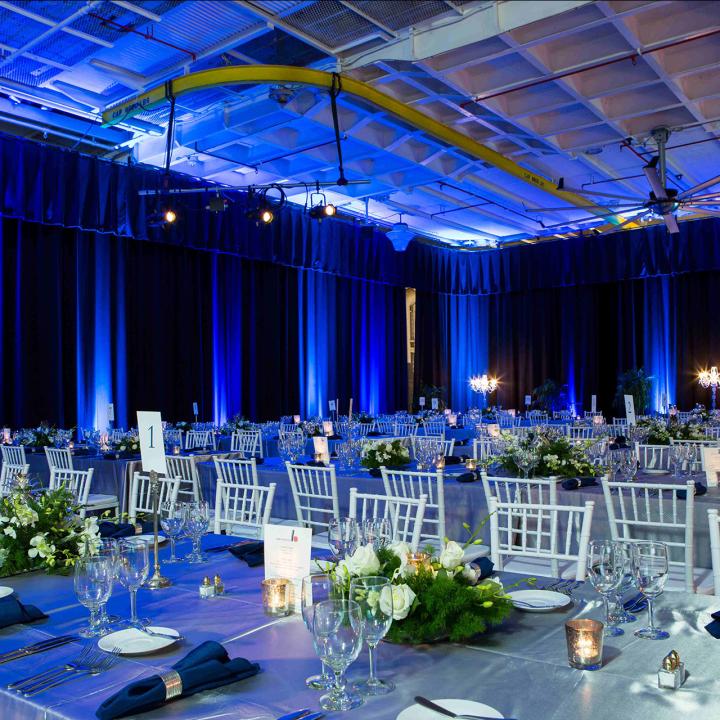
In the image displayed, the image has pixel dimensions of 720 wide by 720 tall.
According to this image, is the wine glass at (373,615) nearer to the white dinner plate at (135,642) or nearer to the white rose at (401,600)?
the white rose at (401,600)

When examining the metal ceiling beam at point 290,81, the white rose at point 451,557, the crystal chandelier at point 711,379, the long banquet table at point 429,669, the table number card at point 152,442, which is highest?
the metal ceiling beam at point 290,81

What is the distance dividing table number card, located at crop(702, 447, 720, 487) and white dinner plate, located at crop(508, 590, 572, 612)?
9.27ft

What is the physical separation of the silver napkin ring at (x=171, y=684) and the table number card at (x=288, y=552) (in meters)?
0.63

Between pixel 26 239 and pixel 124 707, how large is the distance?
1045 centimetres

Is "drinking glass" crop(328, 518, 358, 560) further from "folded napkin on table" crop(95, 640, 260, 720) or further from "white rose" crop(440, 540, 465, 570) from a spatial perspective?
"folded napkin on table" crop(95, 640, 260, 720)

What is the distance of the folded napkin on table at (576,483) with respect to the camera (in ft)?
15.4

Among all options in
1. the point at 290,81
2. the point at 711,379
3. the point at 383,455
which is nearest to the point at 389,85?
the point at 290,81

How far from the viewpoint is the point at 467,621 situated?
187 centimetres

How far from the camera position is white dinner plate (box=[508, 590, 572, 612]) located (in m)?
2.14

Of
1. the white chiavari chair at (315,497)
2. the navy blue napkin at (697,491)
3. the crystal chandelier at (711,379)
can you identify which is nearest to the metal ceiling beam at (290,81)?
the white chiavari chair at (315,497)

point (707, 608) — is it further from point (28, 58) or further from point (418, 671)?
point (28, 58)

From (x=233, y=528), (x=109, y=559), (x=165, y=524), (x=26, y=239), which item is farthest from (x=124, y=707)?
(x=26, y=239)

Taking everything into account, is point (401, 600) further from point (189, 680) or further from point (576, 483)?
point (576, 483)

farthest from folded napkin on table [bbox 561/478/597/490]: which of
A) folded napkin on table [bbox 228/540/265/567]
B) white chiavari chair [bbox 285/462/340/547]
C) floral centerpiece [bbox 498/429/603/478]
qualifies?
folded napkin on table [bbox 228/540/265/567]
